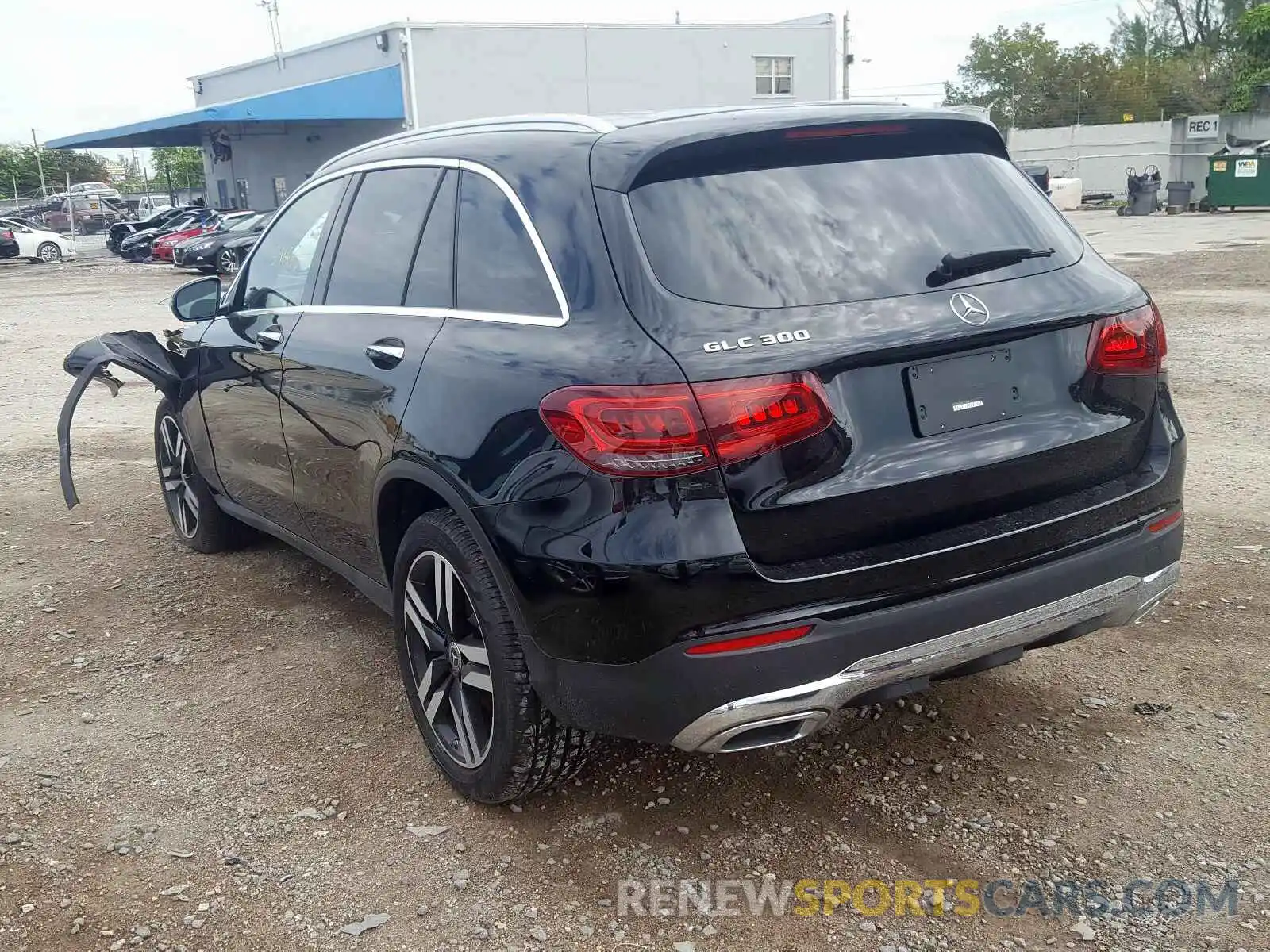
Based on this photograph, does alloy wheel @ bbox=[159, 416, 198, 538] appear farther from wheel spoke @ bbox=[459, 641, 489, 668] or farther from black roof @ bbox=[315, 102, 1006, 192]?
wheel spoke @ bbox=[459, 641, 489, 668]

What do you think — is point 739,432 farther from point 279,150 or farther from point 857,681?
point 279,150

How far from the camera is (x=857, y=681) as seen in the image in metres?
2.64

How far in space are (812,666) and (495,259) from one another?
1379 millimetres

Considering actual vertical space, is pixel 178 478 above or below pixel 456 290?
below

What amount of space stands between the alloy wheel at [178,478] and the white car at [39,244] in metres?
33.1

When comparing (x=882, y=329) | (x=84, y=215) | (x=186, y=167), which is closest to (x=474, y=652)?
(x=882, y=329)

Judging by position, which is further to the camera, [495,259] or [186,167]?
[186,167]

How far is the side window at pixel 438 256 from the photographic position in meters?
3.36

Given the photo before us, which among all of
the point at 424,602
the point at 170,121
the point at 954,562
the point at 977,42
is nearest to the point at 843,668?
the point at 954,562

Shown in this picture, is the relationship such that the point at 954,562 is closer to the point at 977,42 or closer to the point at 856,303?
the point at 856,303

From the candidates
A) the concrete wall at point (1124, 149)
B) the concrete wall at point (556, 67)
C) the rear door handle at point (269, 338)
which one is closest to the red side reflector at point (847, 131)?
the rear door handle at point (269, 338)

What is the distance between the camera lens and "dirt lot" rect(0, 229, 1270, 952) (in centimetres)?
281

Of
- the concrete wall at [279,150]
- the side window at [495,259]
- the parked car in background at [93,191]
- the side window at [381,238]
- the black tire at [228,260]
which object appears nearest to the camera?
the side window at [495,259]

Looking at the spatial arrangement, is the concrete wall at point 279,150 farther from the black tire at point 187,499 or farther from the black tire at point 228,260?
the black tire at point 187,499
